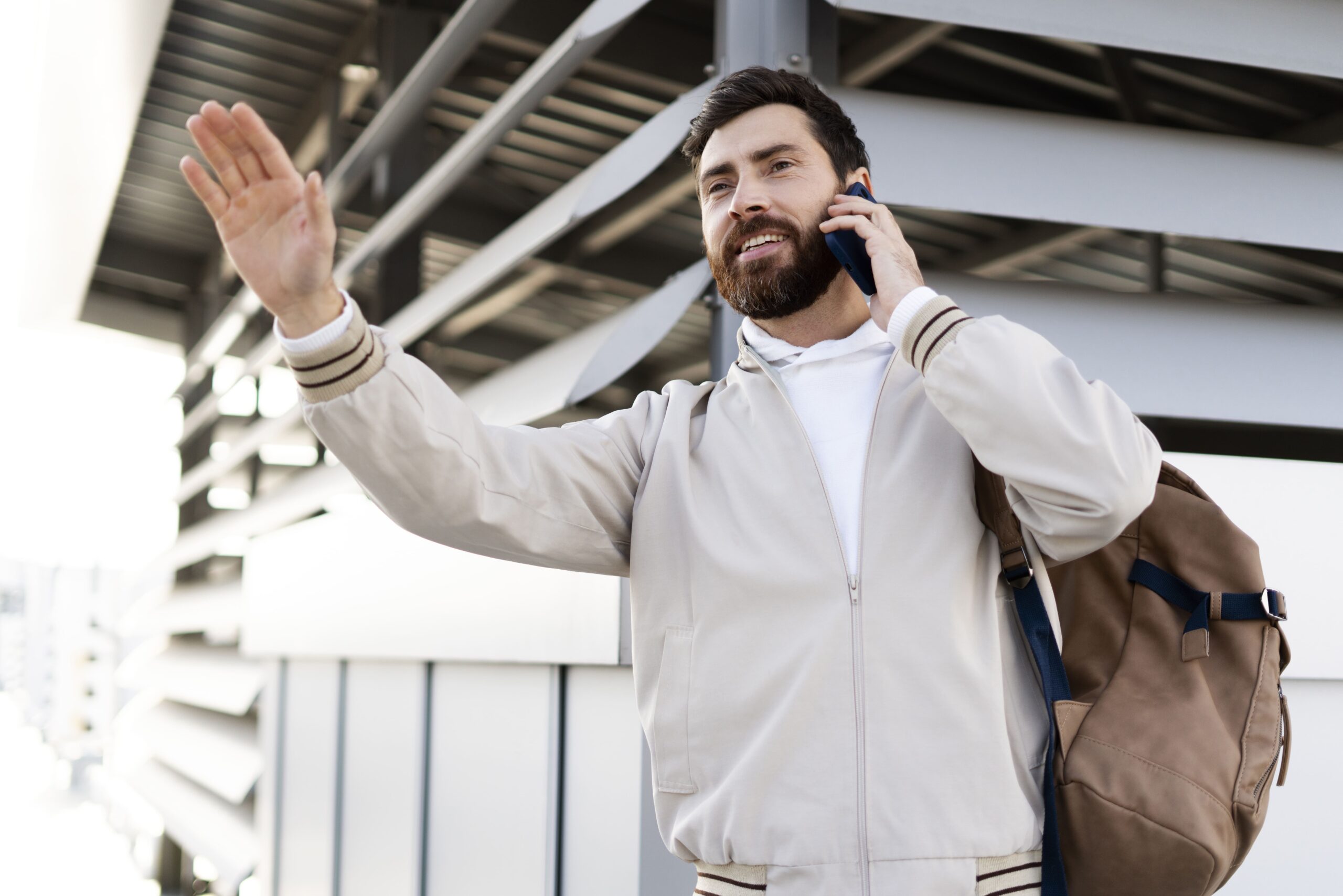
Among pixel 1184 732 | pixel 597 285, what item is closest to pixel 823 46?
pixel 1184 732

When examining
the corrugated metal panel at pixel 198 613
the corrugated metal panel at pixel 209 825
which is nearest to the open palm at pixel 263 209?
the corrugated metal panel at pixel 209 825

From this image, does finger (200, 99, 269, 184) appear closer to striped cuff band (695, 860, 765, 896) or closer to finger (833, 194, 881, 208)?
finger (833, 194, 881, 208)

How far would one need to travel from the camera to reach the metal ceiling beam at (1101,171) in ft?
9.78

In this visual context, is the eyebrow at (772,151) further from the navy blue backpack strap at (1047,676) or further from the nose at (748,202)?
the navy blue backpack strap at (1047,676)

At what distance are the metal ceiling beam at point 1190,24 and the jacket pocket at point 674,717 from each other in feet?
5.47

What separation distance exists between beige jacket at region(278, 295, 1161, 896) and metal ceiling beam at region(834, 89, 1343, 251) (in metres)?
1.02

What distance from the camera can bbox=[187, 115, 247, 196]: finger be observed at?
69.0 inches

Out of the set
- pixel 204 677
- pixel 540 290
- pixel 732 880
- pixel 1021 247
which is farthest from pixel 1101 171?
pixel 204 677

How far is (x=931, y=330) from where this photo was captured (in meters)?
1.87

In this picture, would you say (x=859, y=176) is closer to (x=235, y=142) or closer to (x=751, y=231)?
(x=751, y=231)

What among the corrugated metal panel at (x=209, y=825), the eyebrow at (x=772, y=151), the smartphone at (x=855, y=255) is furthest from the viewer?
the corrugated metal panel at (x=209, y=825)

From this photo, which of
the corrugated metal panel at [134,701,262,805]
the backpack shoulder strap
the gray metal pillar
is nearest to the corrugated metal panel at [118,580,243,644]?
the corrugated metal panel at [134,701,262,805]

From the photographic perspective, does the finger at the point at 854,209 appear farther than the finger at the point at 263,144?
Yes

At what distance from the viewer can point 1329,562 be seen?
3.05 meters
